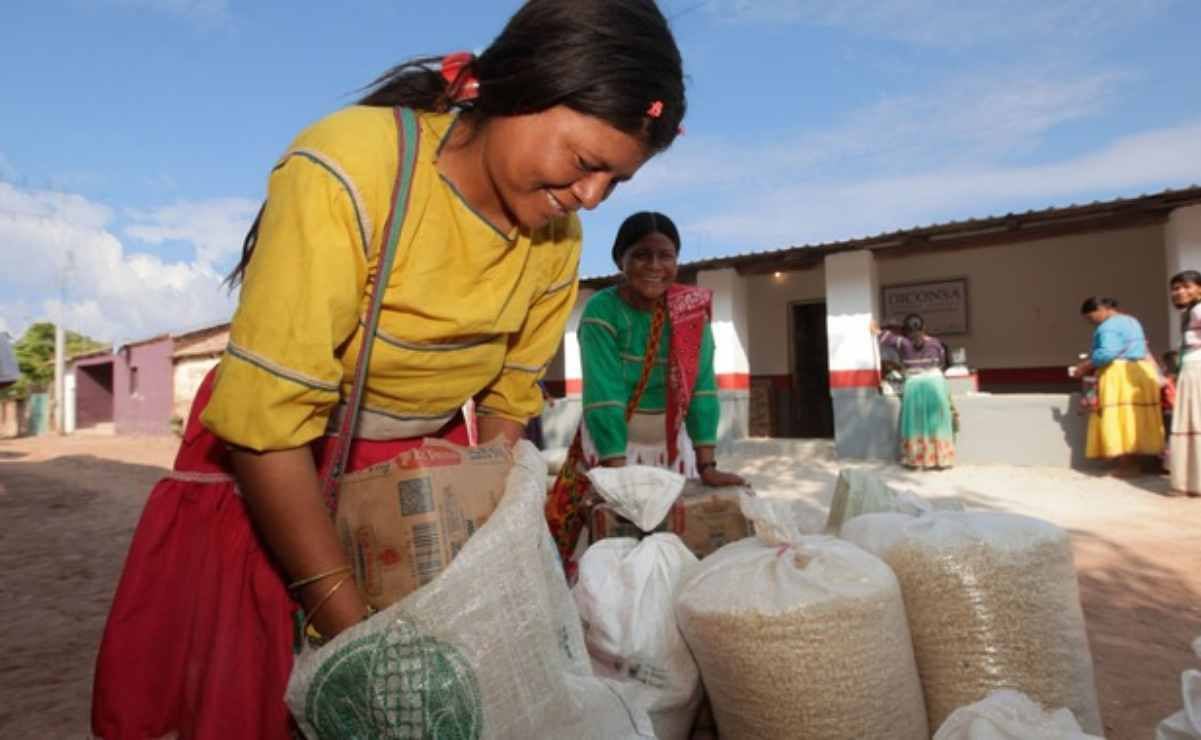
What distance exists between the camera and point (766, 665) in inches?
58.8

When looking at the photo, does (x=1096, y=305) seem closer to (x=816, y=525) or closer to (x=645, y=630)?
(x=816, y=525)

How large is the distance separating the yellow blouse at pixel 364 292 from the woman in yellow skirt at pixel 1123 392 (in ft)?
24.2

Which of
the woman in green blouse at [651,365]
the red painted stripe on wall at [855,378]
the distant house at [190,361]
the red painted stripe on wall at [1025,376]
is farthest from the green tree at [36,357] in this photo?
the woman in green blouse at [651,365]

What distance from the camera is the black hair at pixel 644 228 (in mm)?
2555

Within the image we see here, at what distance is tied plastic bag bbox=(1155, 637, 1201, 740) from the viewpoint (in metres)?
1.31

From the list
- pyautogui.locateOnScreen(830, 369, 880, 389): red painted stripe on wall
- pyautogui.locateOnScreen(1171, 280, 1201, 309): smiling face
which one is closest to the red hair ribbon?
→ pyautogui.locateOnScreen(1171, 280, 1201, 309): smiling face

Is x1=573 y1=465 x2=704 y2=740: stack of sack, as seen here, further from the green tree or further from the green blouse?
the green tree

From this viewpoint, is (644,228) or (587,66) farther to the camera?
(644,228)

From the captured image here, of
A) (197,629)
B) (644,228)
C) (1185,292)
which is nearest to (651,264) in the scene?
(644,228)

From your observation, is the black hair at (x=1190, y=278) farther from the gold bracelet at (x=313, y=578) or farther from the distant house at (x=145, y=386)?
the distant house at (x=145, y=386)

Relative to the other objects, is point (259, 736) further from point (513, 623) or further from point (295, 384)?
point (295, 384)

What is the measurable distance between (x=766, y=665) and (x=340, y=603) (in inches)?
38.2

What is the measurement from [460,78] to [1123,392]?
25.0 ft

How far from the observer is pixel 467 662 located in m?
0.82
